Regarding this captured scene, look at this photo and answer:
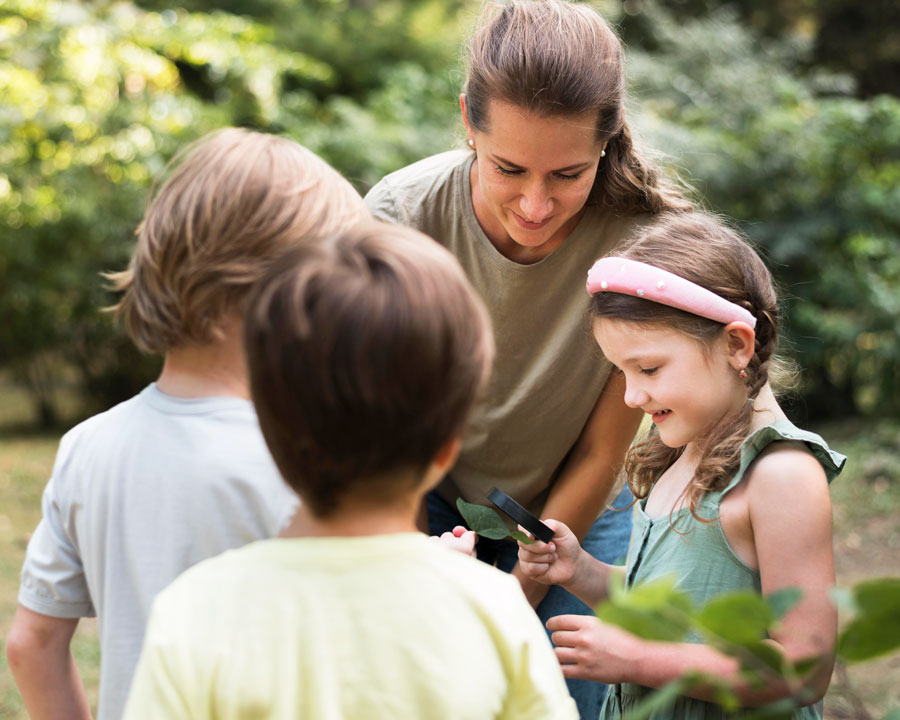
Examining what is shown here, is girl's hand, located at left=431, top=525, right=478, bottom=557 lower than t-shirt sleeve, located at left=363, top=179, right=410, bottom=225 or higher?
lower

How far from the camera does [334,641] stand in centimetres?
112

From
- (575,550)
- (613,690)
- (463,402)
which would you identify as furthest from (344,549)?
(613,690)

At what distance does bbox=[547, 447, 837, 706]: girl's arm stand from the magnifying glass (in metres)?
0.18

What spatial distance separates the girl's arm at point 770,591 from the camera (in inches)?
63.3

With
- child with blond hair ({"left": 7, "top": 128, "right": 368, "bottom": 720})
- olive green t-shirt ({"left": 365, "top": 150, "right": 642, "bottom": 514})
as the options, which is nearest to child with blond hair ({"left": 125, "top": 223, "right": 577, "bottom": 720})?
child with blond hair ({"left": 7, "top": 128, "right": 368, "bottom": 720})

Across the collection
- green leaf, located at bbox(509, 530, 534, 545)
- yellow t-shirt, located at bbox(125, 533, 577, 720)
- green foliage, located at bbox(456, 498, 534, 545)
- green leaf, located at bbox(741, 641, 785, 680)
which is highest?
green leaf, located at bbox(741, 641, 785, 680)

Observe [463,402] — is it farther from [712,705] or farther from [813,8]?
[813,8]

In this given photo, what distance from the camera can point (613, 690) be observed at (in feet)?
6.62

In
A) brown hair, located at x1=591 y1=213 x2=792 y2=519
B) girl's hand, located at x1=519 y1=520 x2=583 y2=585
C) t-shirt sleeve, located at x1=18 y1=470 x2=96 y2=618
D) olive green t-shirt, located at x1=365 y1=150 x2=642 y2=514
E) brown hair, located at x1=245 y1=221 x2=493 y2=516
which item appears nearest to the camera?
brown hair, located at x1=245 y1=221 x2=493 y2=516

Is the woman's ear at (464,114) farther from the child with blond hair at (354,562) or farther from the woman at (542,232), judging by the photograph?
the child with blond hair at (354,562)

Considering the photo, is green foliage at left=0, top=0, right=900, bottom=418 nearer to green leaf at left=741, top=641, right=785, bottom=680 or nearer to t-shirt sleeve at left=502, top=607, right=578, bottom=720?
t-shirt sleeve at left=502, top=607, right=578, bottom=720

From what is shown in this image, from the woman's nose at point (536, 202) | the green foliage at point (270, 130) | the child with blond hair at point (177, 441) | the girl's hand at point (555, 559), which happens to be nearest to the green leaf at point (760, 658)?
the child with blond hair at point (177, 441)

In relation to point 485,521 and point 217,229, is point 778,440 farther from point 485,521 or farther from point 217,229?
point 217,229

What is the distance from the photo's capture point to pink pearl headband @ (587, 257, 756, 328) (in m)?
1.83
